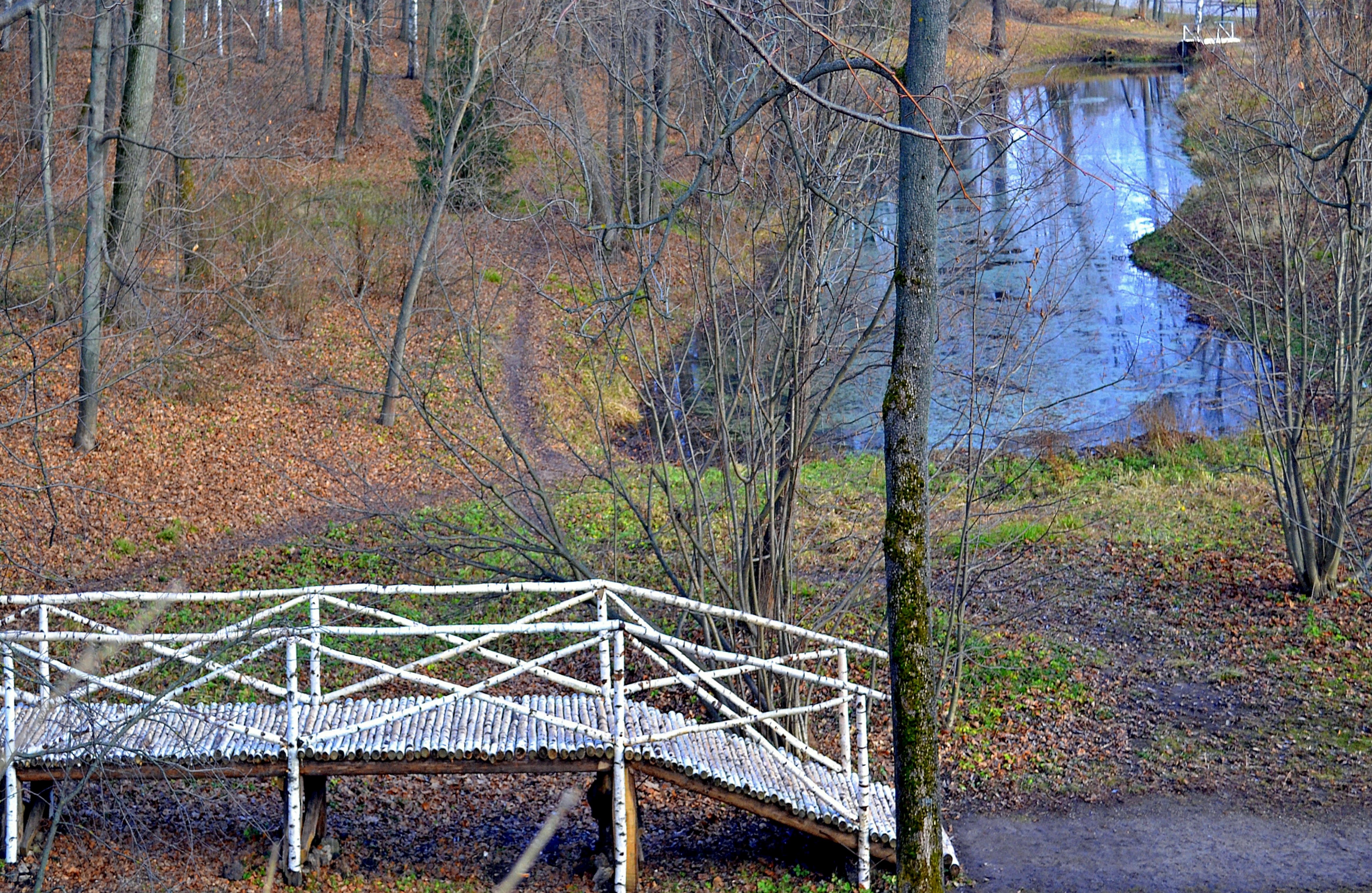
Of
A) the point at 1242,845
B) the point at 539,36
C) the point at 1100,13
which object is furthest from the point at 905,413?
the point at 1100,13

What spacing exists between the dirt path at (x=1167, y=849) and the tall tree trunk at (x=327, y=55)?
27249mm

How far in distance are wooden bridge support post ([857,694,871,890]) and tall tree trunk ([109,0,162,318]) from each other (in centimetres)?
1140

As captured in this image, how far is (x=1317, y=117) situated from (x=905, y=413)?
860 centimetres

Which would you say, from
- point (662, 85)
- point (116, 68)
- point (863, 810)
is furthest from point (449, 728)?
point (116, 68)

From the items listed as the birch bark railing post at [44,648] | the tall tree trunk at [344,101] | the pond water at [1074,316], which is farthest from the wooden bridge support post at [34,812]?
the tall tree trunk at [344,101]

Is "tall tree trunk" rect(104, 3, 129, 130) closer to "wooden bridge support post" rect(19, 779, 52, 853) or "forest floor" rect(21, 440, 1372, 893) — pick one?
"forest floor" rect(21, 440, 1372, 893)

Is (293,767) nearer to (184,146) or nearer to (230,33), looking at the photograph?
(230,33)

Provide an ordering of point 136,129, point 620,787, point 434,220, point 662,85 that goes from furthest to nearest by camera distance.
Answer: point 434,220
point 136,129
point 662,85
point 620,787

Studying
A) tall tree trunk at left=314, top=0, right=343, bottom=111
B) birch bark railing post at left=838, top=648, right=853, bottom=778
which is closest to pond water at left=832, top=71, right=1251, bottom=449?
birch bark railing post at left=838, top=648, right=853, bottom=778

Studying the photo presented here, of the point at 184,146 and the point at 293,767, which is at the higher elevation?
the point at 184,146

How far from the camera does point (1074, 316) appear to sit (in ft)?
77.5

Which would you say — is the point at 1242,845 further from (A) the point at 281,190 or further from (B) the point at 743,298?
(A) the point at 281,190

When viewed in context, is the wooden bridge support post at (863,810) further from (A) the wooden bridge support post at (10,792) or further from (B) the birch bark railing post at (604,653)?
(A) the wooden bridge support post at (10,792)

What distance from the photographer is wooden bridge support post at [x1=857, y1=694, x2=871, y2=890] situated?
7.98m
